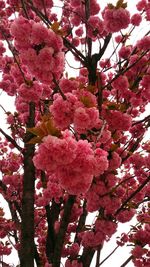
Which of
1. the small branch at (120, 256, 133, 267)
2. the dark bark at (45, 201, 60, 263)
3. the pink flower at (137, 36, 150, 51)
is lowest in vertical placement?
the small branch at (120, 256, 133, 267)

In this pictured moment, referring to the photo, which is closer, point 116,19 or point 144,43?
point 116,19

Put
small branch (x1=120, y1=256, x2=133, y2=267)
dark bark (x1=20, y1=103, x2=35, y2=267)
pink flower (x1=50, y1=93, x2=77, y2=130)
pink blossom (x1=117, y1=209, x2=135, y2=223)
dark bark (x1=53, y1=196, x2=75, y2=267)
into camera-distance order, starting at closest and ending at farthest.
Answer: pink flower (x1=50, y1=93, x2=77, y2=130) → dark bark (x1=53, y1=196, x2=75, y2=267) → dark bark (x1=20, y1=103, x2=35, y2=267) → pink blossom (x1=117, y1=209, x2=135, y2=223) → small branch (x1=120, y1=256, x2=133, y2=267)

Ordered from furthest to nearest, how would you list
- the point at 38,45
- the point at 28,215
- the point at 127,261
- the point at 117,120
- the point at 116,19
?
1. the point at 127,261
2. the point at 28,215
3. the point at 116,19
4. the point at 117,120
5. the point at 38,45

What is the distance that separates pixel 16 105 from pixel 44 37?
3408mm

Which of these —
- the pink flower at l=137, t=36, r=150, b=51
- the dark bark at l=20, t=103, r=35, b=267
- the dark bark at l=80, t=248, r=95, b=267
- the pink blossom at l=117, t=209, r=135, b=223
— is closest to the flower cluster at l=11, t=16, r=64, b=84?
the pink flower at l=137, t=36, r=150, b=51

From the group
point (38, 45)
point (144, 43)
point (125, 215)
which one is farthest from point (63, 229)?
point (144, 43)

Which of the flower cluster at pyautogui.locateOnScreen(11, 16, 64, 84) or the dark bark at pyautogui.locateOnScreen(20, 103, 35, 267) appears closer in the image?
the flower cluster at pyautogui.locateOnScreen(11, 16, 64, 84)

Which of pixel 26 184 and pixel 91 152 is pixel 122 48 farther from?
pixel 91 152

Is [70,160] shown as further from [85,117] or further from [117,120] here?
[117,120]

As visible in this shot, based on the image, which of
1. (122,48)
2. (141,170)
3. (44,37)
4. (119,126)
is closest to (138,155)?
(141,170)

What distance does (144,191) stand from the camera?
6340 millimetres

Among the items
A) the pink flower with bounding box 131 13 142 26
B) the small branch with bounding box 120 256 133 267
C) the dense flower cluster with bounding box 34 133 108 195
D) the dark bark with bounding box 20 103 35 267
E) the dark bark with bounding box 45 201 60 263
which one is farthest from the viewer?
the pink flower with bounding box 131 13 142 26

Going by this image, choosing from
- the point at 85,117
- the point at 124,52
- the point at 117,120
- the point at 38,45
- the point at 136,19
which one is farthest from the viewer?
the point at 136,19

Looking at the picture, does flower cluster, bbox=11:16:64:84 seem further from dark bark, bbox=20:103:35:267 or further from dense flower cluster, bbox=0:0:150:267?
dark bark, bbox=20:103:35:267
